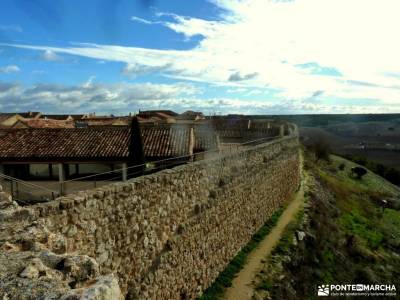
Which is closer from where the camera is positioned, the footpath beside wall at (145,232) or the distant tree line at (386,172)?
the footpath beside wall at (145,232)

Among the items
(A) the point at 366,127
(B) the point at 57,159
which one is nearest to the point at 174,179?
(B) the point at 57,159

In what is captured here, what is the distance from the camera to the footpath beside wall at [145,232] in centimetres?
397

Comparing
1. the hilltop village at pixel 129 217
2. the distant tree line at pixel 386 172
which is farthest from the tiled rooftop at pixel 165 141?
the distant tree line at pixel 386 172

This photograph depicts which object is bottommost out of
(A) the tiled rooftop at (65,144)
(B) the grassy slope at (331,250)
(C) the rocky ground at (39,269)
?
(B) the grassy slope at (331,250)

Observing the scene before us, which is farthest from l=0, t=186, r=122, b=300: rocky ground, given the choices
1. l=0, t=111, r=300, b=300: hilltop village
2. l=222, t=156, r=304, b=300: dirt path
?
l=222, t=156, r=304, b=300: dirt path

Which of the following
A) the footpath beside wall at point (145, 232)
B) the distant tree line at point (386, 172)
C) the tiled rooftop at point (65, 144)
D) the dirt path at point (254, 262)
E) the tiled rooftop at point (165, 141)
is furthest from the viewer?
the distant tree line at point (386, 172)

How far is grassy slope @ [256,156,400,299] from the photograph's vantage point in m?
13.1

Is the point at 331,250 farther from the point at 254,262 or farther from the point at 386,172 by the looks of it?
the point at 386,172

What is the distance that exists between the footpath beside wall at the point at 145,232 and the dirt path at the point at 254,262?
518 millimetres

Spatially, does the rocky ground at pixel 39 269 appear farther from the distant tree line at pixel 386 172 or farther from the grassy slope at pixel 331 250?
the distant tree line at pixel 386 172

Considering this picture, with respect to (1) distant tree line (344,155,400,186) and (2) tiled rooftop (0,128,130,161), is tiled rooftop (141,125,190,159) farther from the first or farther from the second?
(1) distant tree line (344,155,400,186)

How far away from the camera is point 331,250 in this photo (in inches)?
692

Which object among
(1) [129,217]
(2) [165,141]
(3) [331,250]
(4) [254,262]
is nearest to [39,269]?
(1) [129,217]

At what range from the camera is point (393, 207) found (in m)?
35.4
